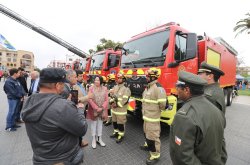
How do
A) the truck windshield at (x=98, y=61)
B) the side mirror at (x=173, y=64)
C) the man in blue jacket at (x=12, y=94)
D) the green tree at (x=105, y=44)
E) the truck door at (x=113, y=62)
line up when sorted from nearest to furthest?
1. the side mirror at (x=173, y=64)
2. the man in blue jacket at (x=12, y=94)
3. the truck door at (x=113, y=62)
4. the truck windshield at (x=98, y=61)
5. the green tree at (x=105, y=44)

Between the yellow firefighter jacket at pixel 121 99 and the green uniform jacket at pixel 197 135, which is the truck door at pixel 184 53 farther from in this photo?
the green uniform jacket at pixel 197 135

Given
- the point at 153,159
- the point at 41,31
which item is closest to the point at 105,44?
the point at 41,31

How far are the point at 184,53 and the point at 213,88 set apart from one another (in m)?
1.75

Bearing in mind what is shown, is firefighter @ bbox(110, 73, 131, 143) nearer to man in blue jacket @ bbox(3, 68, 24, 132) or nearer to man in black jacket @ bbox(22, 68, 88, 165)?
man in black jacket @ bbox(22, 68, 88, 165)

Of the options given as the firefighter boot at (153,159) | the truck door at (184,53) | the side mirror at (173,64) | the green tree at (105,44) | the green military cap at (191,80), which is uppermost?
the green tree at (105,44)

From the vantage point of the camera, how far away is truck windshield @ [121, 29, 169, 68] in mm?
3695

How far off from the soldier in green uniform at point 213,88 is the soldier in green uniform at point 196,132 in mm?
881

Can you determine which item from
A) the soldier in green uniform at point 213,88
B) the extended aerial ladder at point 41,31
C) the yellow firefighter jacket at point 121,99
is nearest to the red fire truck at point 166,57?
the yellow firefighter jacket at point 121,99

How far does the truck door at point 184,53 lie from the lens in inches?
143

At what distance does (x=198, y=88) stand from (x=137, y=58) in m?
2.95

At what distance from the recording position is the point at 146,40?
13.8 feet

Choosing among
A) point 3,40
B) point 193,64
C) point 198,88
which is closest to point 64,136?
point 198,88

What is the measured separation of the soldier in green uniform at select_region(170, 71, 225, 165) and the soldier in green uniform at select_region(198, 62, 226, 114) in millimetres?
881

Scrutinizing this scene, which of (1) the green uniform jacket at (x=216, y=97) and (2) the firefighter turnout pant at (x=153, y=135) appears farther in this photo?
(2) the firefighter turnout pant at (x=153, y=135)
